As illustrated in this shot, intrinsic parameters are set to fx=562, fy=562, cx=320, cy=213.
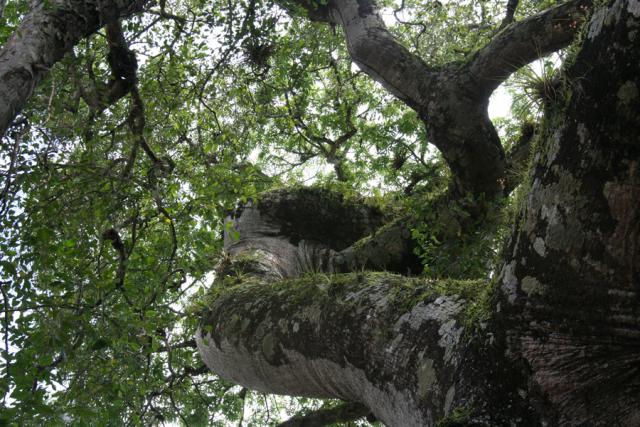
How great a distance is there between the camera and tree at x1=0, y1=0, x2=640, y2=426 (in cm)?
192

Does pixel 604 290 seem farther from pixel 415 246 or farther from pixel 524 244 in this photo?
pixel 415 246

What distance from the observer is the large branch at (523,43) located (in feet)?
13.5

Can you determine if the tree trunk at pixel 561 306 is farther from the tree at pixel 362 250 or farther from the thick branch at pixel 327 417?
the thick branch at pixel 327 417

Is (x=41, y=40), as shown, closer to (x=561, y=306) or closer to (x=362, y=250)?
(x=561, y=306)

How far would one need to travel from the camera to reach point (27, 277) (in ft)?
9.43

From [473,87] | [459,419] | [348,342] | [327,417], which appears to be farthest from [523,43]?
[327,417]

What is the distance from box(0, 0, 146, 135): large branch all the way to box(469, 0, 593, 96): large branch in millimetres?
2743

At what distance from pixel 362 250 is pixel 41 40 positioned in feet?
11.6

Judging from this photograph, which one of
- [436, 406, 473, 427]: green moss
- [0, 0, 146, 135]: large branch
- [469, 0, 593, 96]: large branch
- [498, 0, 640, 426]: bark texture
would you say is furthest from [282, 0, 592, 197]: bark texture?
[436, 406, 473, 427]: green moss

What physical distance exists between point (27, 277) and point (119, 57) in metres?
1.85

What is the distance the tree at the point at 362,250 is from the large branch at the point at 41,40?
16 millimetres

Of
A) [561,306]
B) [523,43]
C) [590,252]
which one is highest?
[523,43]

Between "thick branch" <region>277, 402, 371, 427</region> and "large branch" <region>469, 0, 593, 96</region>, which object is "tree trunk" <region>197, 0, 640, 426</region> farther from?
"thick branch" <region>277, 402, 371, 427</region>

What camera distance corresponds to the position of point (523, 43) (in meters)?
4.31
